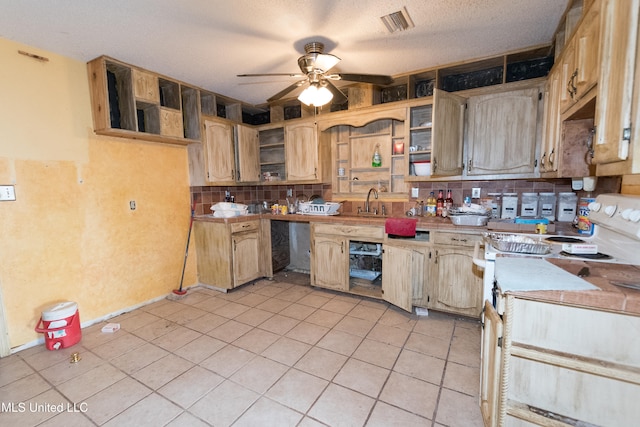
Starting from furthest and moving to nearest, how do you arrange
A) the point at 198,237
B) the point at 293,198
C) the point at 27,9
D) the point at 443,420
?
the point at 293,198, the point at 198,237, the point at 27,9, the point at 443,420

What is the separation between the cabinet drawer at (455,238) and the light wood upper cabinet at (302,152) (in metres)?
1.62

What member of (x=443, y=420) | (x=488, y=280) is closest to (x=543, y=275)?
(x=488, y=280)

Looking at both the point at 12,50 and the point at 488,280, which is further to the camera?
the point at 12,50

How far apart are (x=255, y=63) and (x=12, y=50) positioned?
6.08 feet

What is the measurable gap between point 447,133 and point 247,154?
8.32 feet

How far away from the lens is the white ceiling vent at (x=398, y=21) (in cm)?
193

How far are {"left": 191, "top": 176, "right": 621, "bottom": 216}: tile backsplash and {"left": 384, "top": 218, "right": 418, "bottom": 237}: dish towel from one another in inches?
25.8

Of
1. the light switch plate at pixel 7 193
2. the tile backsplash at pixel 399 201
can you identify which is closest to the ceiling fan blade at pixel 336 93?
the tile backsplash at pixel 399 201

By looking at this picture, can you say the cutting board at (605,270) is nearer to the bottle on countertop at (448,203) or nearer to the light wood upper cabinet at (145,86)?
the bottle on countertop at (448,203)

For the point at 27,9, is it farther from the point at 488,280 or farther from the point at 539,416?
the point at 539,416

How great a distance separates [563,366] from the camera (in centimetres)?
101

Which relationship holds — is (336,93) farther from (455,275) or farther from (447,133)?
(455,275)

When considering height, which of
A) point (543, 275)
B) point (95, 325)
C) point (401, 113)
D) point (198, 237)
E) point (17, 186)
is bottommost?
point (95, 325)

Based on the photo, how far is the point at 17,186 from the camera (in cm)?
220
